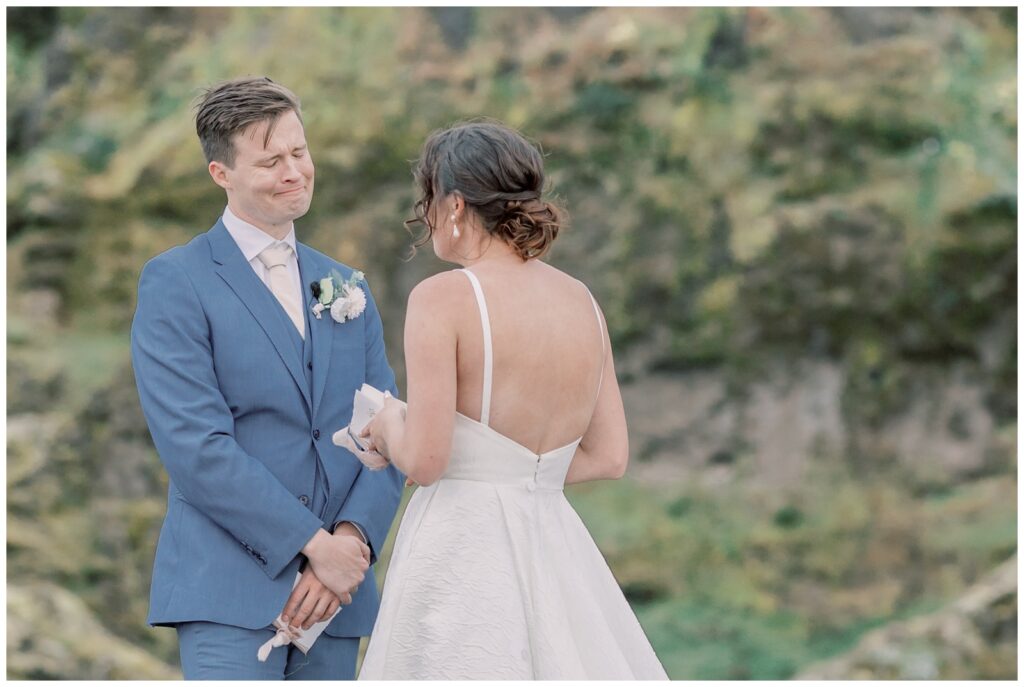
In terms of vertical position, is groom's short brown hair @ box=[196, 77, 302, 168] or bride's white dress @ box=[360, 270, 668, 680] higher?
groom's short brown hair @ box=[196, 77, 302, 168]

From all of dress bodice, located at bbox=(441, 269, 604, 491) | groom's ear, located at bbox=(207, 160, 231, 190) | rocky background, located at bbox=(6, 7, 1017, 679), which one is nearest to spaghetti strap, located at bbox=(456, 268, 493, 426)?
dress bodice, located at bbox=(441, 269, 604, 491)

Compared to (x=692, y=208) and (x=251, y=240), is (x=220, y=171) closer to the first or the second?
(x=251, y=240)

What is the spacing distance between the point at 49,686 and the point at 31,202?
14.9 ft

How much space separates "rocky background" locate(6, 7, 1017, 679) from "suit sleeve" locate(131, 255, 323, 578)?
22.0ft

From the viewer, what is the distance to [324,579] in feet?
9.37

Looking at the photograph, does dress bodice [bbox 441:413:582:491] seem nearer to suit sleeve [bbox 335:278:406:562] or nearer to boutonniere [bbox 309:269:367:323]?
suit sleeve [bbox 335:278:406:562]

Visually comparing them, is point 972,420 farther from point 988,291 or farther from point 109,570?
point 109,570

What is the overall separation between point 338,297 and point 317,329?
3.8 inches

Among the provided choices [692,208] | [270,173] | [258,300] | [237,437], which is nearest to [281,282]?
[258,300]

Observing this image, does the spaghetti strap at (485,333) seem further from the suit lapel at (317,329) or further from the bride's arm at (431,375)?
the suit lapel at (317,329)

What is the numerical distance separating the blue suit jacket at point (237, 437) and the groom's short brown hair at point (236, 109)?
0.20m

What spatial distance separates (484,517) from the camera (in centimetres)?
269

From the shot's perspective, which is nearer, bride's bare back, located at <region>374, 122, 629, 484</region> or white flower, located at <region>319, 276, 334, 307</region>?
bride's bare back, located at <region>374, 122, 629, 484</region>

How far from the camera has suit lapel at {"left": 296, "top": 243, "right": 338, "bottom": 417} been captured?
116 inches
